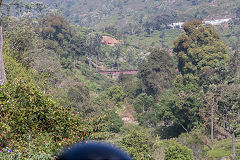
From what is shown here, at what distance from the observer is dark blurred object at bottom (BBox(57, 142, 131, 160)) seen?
1.88 meters

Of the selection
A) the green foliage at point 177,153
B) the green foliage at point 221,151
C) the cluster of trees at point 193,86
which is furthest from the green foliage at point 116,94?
the green foliage at point 177,153

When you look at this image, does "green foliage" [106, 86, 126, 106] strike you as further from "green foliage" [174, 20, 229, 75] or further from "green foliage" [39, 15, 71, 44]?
"green foliage" [39, 15, 71, 44]

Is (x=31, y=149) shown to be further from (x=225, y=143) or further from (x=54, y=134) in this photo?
(x=225, y=143)

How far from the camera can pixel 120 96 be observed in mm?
34969

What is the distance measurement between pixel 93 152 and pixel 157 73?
110 feet

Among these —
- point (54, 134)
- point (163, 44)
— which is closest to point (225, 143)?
point (54, 134)

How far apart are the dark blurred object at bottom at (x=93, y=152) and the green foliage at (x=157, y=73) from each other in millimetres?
32625

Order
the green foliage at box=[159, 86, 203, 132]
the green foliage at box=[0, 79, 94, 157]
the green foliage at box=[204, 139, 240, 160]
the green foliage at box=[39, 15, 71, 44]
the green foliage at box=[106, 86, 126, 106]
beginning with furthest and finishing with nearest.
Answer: the green foliage at box=[39, 15, 71, 44] → the green foliage at box=[106, 86, 126, 106] → the green foliage at box=[159, 86, 203, 132] → the green foliage at box=[204, 139, 240, 160] → the green foliage at box=[0, 79, 94, 157]

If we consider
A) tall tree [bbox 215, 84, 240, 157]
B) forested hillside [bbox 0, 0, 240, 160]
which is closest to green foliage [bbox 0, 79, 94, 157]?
forested hillside [bbox 0, 0, 240, 160]

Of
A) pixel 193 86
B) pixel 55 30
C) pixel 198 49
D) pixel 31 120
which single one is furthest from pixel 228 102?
pixel 55 30

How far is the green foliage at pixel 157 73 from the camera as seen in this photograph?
34.8 m

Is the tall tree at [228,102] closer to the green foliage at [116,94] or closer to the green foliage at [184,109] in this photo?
the green foliage at [184,109]

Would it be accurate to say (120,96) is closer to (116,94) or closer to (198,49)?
(116,94)

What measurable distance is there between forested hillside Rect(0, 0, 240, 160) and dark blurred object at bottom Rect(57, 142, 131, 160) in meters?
3.03
